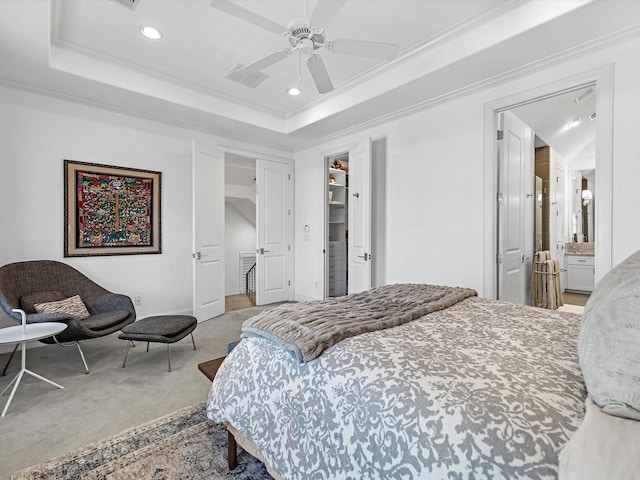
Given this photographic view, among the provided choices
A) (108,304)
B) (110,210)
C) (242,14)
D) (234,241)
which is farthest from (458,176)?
(234,241)

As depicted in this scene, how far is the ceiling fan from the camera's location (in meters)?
1.78

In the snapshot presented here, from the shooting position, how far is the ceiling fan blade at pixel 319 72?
219 centimetres

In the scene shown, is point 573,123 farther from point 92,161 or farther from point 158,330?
point 92,161

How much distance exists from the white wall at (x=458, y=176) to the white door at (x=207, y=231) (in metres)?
1.98

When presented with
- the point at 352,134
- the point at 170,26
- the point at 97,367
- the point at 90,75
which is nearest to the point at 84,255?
the point at 97,367

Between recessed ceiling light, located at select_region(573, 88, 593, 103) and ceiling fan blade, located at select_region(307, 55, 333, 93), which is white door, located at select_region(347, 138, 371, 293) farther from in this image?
recessed ceiling light, located at select_region(573, 88, 593, 103)

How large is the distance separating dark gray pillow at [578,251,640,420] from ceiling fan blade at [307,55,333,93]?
6.58ft

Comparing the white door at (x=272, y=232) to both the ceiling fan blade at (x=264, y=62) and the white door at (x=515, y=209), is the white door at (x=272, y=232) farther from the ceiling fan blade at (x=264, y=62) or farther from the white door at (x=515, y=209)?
the white door at (x=515, y=209)

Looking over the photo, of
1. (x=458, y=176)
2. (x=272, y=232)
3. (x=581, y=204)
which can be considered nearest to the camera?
→ (x=458, y=176)

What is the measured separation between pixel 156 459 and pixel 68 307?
205cm

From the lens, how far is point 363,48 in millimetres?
2092

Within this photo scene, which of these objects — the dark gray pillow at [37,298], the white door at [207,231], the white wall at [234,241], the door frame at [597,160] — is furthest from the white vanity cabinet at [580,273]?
the dark gray pillow at [37,298]

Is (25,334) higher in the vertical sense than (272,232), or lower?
lower

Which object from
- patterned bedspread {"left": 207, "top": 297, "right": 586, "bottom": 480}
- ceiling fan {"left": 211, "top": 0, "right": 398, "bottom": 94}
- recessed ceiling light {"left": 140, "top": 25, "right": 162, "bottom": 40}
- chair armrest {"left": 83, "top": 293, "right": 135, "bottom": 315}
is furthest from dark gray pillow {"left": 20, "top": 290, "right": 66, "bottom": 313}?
ceiling fan {"left": 211, "top": 0, "right": 398, "bottom": 94}
